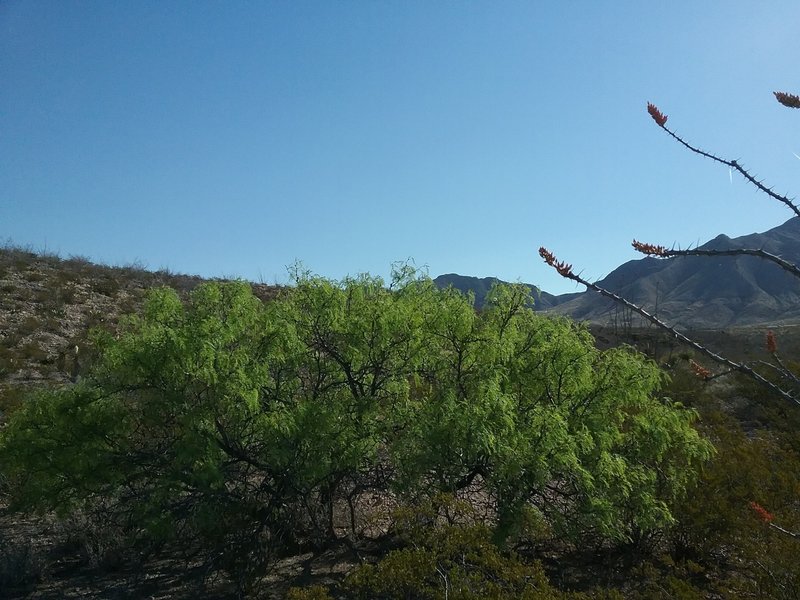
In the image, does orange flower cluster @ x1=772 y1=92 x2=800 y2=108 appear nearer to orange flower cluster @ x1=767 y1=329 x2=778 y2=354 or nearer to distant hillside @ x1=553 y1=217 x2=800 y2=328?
orange flower cluster @ x1=767 y1=329 x2=778 y2=354

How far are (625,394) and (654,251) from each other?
5437 mm

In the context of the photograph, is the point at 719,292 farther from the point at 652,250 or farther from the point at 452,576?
the point at 652,250

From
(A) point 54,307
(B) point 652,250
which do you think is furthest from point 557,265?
(A) point 54,307

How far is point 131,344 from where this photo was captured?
267 inches

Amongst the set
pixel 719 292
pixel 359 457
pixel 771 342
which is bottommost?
pixel 359 457

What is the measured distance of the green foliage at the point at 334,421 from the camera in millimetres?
6824

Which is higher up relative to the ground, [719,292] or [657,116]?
[719,292]

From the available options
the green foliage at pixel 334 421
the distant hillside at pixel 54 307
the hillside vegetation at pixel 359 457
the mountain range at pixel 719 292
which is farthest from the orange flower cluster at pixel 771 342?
the mountain range at pixel 719 292

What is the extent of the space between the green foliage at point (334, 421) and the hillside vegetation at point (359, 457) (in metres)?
0.03

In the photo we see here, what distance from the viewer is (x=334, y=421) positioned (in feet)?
23.5

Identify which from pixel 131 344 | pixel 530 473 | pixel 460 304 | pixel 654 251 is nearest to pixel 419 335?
pixel 460 304

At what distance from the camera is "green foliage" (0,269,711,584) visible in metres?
6.82

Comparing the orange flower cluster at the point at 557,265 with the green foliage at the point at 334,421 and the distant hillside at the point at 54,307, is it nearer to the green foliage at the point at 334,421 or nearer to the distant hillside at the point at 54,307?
the green foliage at the point at 334,421

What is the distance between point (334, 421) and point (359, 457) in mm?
482
